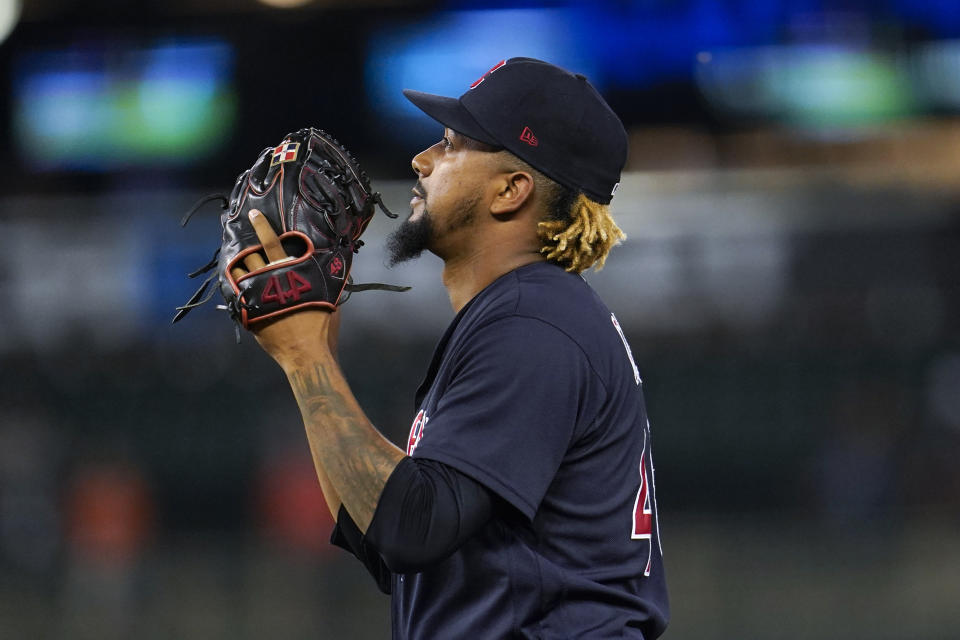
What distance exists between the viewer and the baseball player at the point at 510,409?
46.4 inches

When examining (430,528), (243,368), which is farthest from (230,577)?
(430,528)

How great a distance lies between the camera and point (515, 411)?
1190mm

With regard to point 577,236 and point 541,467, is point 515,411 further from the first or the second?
point 577,236

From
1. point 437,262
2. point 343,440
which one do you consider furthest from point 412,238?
point 437,262

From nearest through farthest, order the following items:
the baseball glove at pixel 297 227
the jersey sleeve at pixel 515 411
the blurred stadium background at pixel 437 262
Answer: the jersey sleeve at pixel 515 411 → the baseball glove at pixel 297 227 → the blurred stadium background at pixel 437 262

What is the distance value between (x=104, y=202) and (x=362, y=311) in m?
2.15

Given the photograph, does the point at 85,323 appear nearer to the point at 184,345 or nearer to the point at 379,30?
the point at 184,345

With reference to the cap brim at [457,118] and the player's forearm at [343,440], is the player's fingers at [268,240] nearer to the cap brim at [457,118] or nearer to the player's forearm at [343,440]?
the player's forearm at [343,440]

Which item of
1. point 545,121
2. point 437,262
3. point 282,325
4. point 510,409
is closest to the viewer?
point 510,409

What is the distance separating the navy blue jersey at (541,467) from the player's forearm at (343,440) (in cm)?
5

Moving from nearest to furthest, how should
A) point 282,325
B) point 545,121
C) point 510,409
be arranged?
point 510,409 → point 282,325 → point 545,121

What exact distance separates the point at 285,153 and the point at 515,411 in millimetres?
490

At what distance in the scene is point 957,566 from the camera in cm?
599

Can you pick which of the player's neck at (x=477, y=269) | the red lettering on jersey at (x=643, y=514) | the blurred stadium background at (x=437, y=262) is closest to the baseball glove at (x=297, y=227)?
the player's neck at (x=477, y=269)
